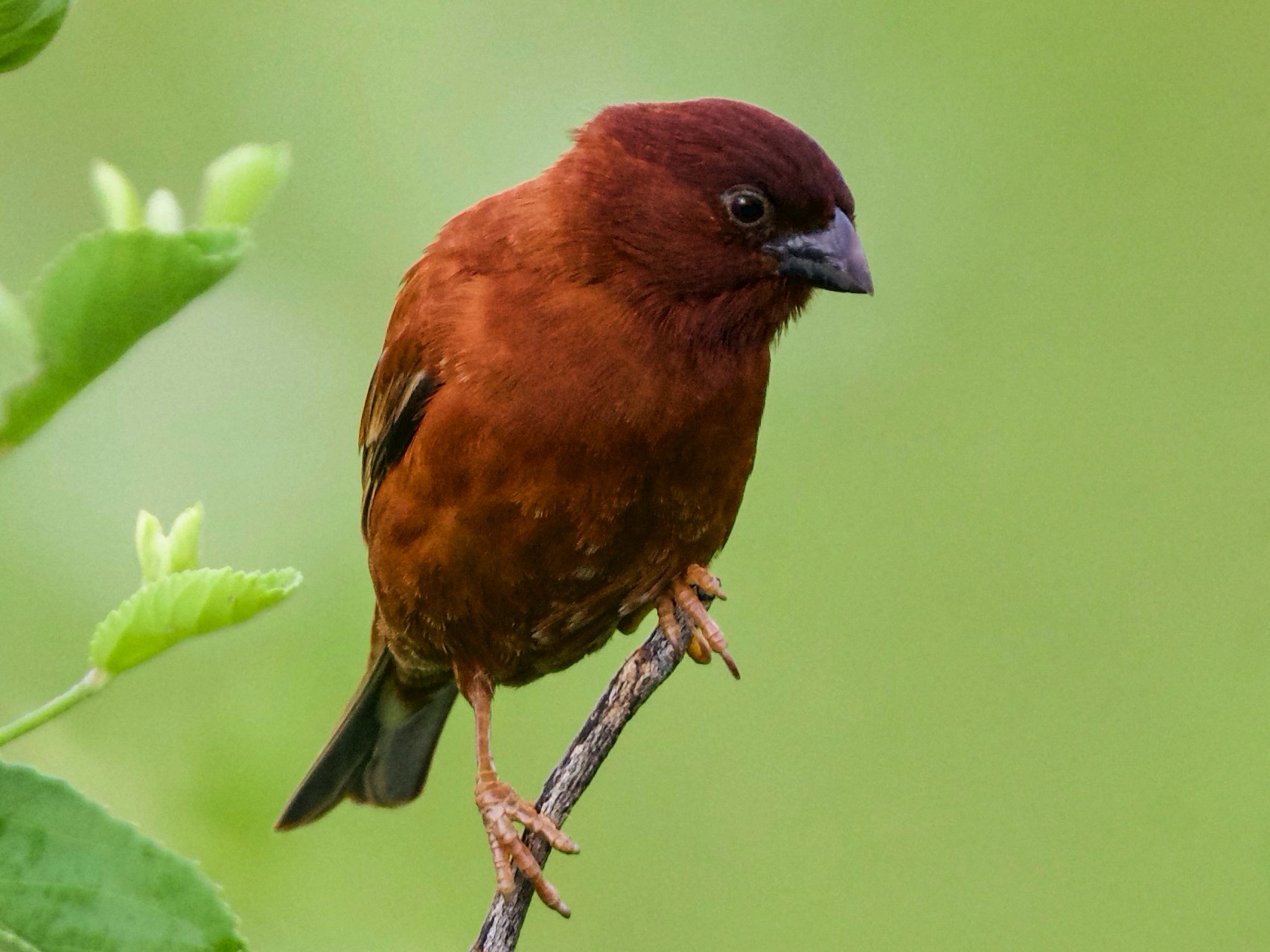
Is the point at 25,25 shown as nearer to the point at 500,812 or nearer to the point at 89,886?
the point at 89,886

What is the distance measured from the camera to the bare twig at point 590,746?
2.59 meters

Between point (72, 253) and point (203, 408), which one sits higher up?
point (72, 253)

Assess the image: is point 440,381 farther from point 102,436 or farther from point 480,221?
point 102,436

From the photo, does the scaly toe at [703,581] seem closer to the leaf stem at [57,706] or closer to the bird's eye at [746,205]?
the bird's eye at [746,205]

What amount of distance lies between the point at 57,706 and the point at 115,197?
560mm

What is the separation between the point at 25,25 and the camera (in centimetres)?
112

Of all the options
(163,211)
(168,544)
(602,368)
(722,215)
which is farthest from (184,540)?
(722,215)

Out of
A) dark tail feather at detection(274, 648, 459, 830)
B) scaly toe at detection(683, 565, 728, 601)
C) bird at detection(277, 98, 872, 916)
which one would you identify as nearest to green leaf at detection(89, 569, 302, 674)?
bird at detection(277, 98, 872, 916)

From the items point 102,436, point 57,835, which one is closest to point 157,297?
point 57,835

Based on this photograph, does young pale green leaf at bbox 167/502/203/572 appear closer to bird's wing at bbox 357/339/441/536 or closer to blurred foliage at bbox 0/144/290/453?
blurred foliage at bbox 0/144/290/453

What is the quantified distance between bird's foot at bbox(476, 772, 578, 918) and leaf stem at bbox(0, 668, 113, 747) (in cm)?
159

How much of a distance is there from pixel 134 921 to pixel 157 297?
0.50 metres

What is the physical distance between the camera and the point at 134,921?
1297 millimetres

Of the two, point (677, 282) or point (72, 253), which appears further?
point (677, 282)
